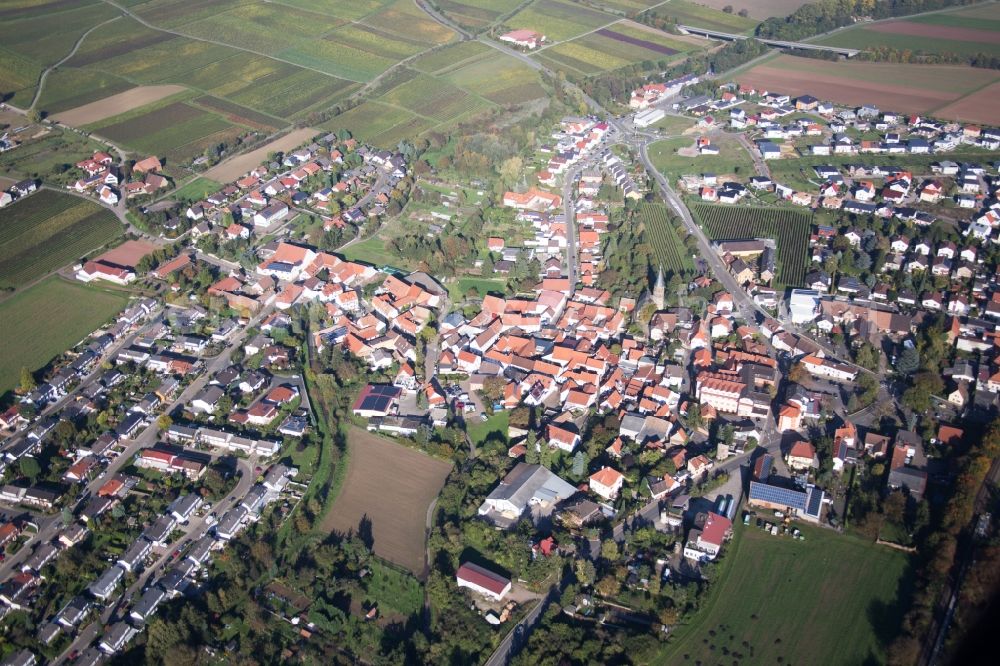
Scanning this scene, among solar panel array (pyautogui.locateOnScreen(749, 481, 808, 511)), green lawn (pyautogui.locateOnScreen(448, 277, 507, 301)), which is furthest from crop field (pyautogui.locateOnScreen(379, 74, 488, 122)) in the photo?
solar panel array (pyautogui.locateOnScreen(749, 481, 808, 511))

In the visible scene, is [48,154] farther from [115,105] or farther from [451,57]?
[451,57]

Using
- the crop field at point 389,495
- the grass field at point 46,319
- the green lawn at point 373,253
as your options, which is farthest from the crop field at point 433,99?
the crop field at point 389,495

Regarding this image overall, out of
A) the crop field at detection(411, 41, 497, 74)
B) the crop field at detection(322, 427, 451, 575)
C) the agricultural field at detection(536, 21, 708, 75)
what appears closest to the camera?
the crop field at detection(322, 427, 451, 575)

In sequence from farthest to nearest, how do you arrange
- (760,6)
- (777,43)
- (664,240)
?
(760,6) < (777,43) < (664,240)

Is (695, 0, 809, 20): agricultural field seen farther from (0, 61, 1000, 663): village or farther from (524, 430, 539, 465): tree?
(524, 430, 539, 465): tree

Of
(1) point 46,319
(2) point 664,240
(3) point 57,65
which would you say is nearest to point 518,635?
Answer: (2) point 664,240

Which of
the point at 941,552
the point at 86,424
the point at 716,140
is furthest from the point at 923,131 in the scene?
the point at 86,424
